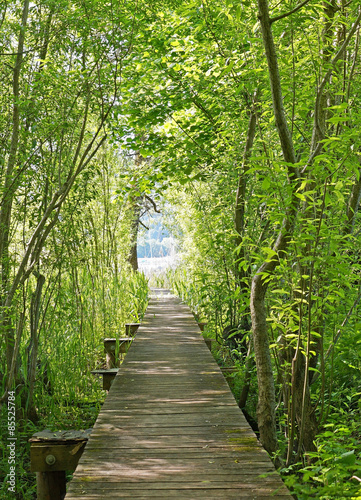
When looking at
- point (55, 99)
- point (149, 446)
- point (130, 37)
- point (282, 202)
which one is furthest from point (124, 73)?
point (149, 446)

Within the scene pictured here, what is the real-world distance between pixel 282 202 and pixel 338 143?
36cm

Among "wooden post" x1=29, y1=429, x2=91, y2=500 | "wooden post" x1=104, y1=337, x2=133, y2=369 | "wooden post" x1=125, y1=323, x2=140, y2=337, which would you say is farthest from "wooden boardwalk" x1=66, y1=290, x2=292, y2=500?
"wooden post" x1=125, y1=323, x2=140, y2=337

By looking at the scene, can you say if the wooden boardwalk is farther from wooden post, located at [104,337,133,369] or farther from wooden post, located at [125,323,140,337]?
wooden post, located at [125,323,140,337]

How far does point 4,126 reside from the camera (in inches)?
173

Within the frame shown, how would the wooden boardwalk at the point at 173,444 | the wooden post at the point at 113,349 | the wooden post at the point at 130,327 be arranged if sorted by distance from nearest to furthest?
the wooden boardwalk at the point at 173,444
the wooden post at the point at 113,349
the wooden post at the point at 130,327

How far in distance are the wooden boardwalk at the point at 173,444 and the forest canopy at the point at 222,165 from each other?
9.9 inches

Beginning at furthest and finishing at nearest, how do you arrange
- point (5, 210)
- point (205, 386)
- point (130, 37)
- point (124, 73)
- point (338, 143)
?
point (124, 73)
point (130, 37)
point (5, 210)
point (205, 386)
point (338, 143)

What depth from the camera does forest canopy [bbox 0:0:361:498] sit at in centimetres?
270

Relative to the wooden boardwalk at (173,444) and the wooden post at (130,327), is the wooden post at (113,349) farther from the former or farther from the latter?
the wooden boardwalk at (173,444)

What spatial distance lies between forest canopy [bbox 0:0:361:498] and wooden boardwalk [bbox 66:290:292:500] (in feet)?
0.82

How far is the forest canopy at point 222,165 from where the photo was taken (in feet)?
8.86

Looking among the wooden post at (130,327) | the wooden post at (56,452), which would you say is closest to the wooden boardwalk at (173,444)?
the wooden post at (56,452)

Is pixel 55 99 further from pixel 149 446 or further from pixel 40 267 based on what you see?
pixel 149 446

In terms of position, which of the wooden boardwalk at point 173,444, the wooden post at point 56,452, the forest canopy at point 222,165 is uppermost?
the forest canopy at point 222,165
